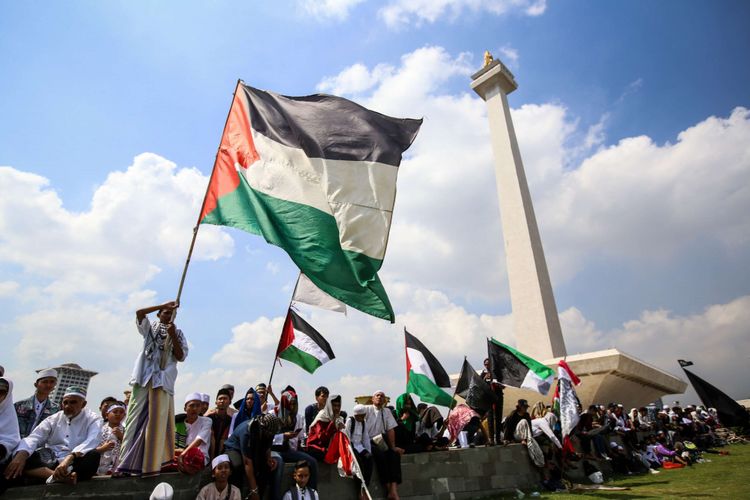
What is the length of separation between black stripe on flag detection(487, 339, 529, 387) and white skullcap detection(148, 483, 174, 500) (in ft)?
27.0

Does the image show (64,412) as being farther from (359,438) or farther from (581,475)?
(581,475)

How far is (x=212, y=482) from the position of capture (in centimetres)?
566

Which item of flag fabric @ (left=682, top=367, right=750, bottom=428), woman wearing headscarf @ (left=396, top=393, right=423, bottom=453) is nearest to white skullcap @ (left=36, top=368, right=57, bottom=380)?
woman wearing headscarf @ (left=396, top=393, right=423, bottom=453)

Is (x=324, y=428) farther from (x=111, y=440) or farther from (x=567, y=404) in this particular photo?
(x=567, y=404)

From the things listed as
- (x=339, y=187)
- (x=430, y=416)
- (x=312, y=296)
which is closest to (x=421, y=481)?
(x=430, y=416)

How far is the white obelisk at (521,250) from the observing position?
19422mm

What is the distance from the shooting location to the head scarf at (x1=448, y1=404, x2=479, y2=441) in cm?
1162

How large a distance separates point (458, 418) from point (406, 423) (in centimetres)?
289

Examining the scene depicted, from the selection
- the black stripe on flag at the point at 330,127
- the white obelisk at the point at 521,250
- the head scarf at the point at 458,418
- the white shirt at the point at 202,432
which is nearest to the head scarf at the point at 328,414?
the white shirt at the point at 202,432

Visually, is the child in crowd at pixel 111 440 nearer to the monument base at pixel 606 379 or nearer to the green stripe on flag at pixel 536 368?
the green stripe on flag at pixel 536 368

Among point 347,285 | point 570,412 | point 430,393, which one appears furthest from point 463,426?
point 347,285

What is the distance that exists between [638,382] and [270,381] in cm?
1491

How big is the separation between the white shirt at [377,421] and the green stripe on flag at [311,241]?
2.53 metres

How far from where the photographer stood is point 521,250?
21.0 metres
